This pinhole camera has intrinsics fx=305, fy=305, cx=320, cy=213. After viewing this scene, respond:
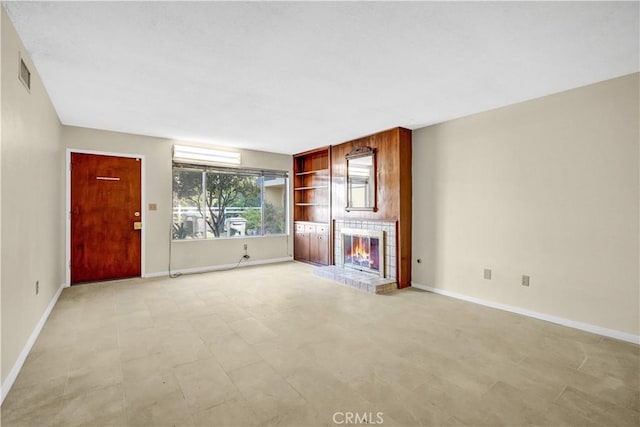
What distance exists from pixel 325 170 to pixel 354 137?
1.12 m

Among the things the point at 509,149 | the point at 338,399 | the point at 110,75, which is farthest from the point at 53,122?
the point at 509,149

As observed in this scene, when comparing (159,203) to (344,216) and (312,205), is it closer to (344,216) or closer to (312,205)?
(312,205)

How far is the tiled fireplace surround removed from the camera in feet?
14.4

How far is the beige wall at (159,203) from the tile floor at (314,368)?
1.57m

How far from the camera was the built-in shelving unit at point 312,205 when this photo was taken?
6.06 metres

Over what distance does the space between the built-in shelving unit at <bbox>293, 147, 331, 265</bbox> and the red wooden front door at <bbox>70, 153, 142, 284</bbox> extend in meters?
3.07

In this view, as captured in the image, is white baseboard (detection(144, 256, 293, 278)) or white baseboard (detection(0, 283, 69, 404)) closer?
white baseboard (detection(0, 283, 69, 404))

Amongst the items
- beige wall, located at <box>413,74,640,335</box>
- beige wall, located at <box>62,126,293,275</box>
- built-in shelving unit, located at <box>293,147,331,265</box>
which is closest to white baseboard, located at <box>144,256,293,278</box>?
beige wall, located at <box>62,126,293,275</box>

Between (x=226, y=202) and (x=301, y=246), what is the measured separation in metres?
1.84

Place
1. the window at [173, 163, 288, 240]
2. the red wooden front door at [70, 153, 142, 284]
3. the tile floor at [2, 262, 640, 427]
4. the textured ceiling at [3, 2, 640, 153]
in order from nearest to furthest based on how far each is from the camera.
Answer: the tile floor at [2, 262, 640, 427] < the textured ceiling at [3, 2, 640, 153] < the red wooden front door at [70, 153, 142, 284] < the window at [173, 163, 288, 240]

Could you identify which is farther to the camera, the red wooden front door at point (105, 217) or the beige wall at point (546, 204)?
the red wooden front door at point (105, 217)

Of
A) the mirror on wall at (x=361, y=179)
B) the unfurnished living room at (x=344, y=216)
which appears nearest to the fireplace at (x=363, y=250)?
the unfurnished living room at (x=344, y=216)

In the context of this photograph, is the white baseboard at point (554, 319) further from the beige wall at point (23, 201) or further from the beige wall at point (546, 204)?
the beige wall at point (23, 201)

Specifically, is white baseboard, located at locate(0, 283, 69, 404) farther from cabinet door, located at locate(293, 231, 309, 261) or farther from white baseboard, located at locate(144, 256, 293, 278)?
cabinet door, located at locate(293, 231, 309, 261)
